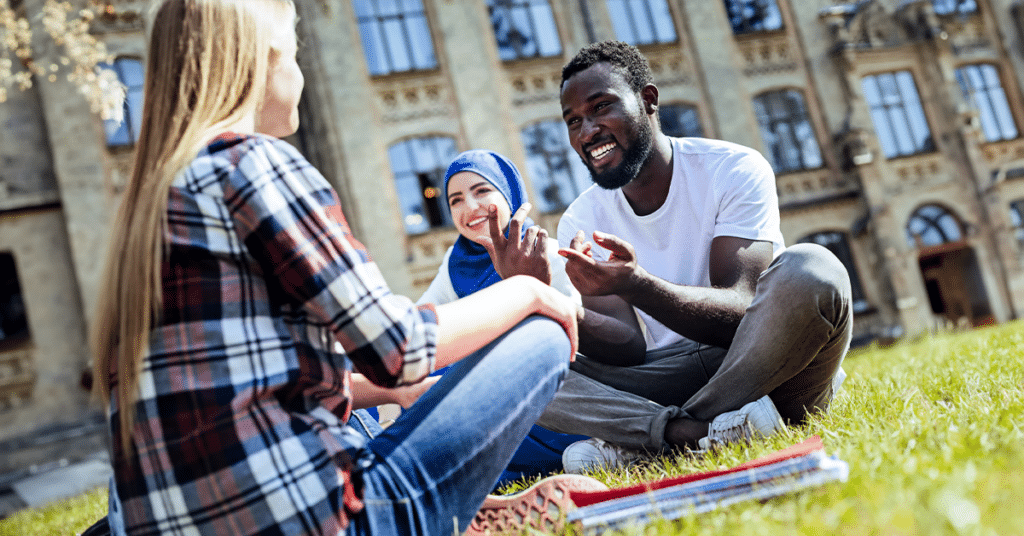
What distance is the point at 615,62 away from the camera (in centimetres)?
351

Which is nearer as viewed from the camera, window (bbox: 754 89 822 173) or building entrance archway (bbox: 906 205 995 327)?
window (bbox: 754 89 822 173)

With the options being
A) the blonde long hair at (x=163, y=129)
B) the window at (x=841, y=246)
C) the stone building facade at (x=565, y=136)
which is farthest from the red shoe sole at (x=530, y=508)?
the window at (x=841, y=246)

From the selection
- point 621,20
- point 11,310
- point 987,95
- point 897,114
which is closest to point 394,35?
point 621,20

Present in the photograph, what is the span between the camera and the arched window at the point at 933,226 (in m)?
16.9

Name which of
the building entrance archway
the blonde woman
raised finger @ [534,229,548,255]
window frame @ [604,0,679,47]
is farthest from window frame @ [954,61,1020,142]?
the blonde woman

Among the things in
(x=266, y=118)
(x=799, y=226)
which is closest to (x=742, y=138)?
(x=799, y=226)

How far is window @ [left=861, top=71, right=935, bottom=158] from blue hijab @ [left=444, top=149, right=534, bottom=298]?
16.3m

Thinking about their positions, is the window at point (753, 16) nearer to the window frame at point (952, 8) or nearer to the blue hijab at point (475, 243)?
the window frame at point (952, 8)

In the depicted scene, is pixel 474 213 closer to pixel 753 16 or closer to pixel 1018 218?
pixel 753 16

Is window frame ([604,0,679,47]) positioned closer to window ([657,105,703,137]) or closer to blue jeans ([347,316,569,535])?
window ([657,105,703,137])

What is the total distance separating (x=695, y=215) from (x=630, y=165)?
15.4 inches

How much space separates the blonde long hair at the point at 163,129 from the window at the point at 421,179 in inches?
505

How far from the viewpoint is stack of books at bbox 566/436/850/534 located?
1.55 meters

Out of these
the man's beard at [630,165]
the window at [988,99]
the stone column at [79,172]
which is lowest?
the man's beard at [630,165]
